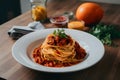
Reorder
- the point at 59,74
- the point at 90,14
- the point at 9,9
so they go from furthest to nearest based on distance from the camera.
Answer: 1. the point at 9,9
2. the point at 90,14
3. the point at 59,74

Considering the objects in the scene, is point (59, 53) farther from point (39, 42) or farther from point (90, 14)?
point (90, 14)

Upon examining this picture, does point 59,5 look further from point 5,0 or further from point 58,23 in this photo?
point 5,0

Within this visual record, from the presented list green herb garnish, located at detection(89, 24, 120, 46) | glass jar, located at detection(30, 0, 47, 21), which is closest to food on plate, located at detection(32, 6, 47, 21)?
glass jar, located at detection(30, 0, 47, 21)

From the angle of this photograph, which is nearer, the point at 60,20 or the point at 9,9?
the point at 60,20

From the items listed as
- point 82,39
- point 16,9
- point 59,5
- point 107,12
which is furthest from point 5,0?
point 82,39

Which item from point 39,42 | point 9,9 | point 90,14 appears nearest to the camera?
point 39,42

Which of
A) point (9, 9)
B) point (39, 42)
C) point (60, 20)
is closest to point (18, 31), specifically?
point (39, 42)

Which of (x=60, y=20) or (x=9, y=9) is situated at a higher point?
(x=60, y=20)
